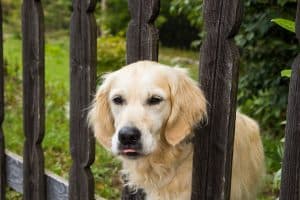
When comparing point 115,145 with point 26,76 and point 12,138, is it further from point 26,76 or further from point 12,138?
point 12,138

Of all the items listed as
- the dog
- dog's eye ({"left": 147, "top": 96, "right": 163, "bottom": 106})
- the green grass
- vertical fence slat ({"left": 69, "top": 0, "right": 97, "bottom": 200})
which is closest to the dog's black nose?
the dog

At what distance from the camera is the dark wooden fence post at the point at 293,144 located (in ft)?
6.30

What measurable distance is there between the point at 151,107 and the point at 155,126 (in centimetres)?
8

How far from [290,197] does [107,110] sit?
1034 mm

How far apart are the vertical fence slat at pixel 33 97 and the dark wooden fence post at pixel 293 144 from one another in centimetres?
155

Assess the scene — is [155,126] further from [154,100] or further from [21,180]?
[21,180]

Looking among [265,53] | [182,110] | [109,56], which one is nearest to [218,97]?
[182,110]

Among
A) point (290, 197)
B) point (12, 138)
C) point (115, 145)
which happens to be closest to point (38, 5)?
point (115, 145)

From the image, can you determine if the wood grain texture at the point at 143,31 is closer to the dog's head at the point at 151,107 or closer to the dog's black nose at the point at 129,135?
the dog's head at the point at 151,107

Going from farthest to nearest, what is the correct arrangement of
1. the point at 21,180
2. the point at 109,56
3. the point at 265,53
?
the point at 109,56 → the point at 265,53 → the point at 21,180

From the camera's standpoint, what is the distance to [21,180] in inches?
141

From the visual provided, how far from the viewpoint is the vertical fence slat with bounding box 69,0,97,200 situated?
8.79 ft

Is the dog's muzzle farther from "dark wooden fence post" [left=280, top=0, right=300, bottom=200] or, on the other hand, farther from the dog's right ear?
"dark wooden fence post" [left=280, top=0, right=300, bottom=200]

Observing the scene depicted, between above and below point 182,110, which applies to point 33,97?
below
